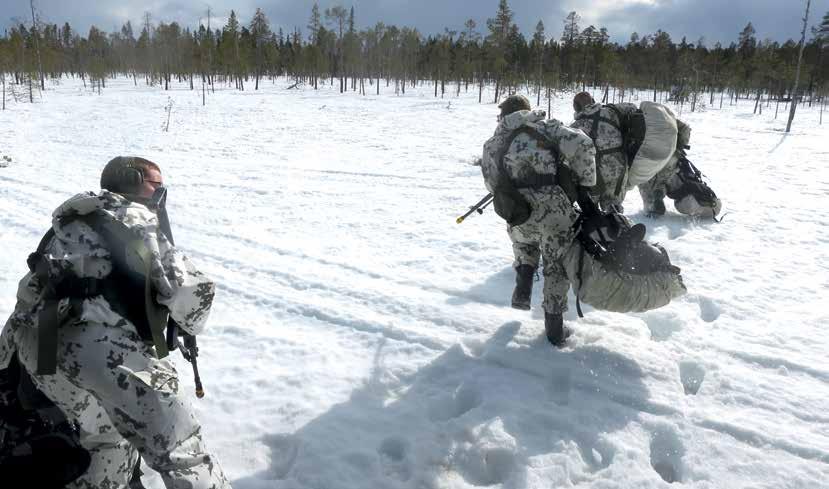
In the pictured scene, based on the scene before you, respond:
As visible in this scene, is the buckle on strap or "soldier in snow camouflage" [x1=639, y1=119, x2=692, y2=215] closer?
the buckle on strap

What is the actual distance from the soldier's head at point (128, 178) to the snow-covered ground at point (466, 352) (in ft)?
5.28

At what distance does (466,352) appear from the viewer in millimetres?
4164

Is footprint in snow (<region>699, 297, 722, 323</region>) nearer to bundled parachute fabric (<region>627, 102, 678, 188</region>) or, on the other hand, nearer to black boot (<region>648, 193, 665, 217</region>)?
bundled parachute fabric (<region>627, 102, 678, 188</region>)

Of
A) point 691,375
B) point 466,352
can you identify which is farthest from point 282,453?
point 691,375

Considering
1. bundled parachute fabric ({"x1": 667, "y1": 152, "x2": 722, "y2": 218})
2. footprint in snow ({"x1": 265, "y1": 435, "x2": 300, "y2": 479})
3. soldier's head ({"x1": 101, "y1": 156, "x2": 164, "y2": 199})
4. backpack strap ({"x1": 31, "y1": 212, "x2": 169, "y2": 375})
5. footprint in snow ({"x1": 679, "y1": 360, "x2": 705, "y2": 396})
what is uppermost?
soldier's head ({"x1": 101, "y1": 156, "x2": 164, "y2": 199})

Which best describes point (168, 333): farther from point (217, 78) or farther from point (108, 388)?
point (217, 78)

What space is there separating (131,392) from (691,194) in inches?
316

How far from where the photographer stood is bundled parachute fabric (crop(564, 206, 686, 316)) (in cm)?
370

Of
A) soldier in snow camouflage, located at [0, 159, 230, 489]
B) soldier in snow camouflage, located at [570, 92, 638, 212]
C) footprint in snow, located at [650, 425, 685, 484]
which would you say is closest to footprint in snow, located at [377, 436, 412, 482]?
soldier in snow camouflage, located at [0, 159, 230, 489]

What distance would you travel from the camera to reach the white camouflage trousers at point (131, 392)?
1.99m

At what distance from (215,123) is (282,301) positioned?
65.0 ft

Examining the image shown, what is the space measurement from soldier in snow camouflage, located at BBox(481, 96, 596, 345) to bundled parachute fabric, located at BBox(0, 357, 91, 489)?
3.06m

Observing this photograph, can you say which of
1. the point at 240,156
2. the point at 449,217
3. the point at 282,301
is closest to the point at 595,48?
the point at 240,156

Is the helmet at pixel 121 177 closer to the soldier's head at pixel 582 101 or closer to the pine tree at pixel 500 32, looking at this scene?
the soldier's head at pixel 582 101
